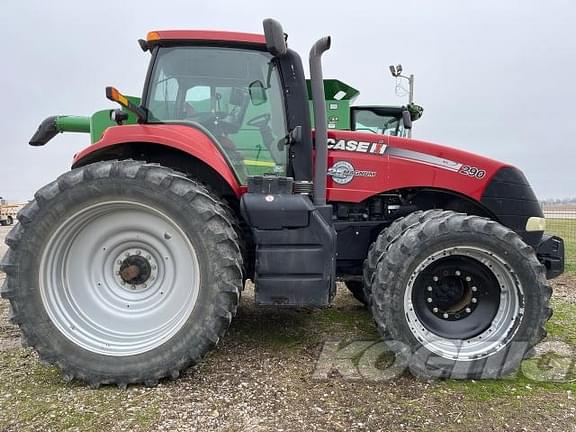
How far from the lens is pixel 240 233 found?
11.4 feet

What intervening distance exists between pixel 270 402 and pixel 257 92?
2.22 metres

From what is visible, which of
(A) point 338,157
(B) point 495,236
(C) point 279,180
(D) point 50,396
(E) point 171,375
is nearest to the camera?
(D) point 50,396

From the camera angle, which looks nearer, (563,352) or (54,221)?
(54,221)

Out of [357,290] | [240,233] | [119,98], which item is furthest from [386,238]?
[119,98]

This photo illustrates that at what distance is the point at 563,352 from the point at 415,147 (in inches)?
78.8

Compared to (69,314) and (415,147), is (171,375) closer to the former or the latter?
(69,314)

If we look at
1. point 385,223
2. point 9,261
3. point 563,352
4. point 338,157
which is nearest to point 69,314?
point 9,261

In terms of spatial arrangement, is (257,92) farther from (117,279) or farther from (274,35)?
(117,279)

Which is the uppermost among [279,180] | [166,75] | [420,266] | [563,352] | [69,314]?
[166,75]

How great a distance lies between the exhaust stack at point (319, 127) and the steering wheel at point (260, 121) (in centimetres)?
38

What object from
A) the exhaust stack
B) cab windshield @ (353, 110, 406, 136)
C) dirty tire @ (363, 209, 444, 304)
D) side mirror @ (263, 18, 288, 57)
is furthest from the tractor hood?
cab windshield @ (353, 110, 406, 136)

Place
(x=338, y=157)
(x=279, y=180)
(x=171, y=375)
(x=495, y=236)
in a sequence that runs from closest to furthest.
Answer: (x=171, y=375)
(x=495, y=236)
(x=279, y=180)
(x=338, y=157)

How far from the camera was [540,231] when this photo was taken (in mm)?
3883

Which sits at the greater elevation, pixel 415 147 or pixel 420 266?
pixel 415 147
